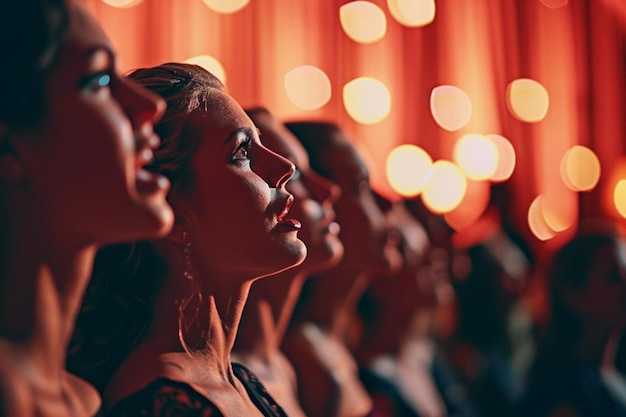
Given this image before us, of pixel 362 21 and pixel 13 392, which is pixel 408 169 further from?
pixel 13 392

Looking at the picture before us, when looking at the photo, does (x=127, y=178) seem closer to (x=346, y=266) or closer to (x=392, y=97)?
(x=346, y=266)

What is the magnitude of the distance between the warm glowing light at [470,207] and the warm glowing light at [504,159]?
0.34 feet

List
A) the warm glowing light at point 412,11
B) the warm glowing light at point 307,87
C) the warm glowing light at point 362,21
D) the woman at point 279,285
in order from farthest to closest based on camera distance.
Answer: the warm glowing light at point 412,11 < the warm glowing light at point 362,21 < the warm glowing light at point 307,87 < the woman at point 279,285

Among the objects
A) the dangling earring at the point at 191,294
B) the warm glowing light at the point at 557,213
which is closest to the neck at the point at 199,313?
the dangling earring at the point at 191,294

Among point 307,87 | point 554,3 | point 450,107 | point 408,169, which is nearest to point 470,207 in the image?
point 450,107

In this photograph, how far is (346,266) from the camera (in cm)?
310

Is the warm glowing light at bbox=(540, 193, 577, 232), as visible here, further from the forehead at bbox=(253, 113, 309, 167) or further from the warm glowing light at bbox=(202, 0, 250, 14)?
the forehead at bbox=(253, 113, 309, 167)

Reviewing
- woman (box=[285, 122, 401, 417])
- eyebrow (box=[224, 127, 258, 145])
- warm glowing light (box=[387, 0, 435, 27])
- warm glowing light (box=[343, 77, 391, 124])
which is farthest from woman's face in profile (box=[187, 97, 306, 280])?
warm glowing light (box=[387, 0, 435, 27])

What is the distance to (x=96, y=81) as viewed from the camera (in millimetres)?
1333

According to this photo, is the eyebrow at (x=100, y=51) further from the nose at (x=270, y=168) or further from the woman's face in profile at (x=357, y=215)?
the woman's face in profile at (x=357, y=215)

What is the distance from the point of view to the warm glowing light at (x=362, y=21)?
479 cm

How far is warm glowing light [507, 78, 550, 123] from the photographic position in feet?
20.4

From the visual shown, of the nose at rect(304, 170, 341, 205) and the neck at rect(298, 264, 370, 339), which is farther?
the neck at rect(298, 264, 370, 339)

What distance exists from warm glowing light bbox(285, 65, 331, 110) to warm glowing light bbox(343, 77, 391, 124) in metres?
0.17
